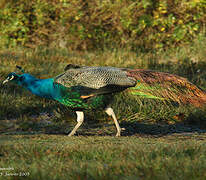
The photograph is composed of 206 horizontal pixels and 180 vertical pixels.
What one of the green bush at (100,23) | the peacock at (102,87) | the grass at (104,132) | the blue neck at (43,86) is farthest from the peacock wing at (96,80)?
the green bush at (100,23)

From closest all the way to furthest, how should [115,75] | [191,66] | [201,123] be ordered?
[115,75] < [201,123] < [191,66]

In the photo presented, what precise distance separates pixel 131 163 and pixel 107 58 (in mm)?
7076

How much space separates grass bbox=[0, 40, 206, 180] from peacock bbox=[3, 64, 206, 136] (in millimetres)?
368

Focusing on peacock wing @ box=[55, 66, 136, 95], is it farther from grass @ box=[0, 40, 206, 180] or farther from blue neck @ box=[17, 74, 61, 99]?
grass @ box=[0, 40, 206, 180]

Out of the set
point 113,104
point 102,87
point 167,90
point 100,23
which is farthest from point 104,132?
point 100,23

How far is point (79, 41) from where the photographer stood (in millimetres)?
12555

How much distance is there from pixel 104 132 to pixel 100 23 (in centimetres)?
678

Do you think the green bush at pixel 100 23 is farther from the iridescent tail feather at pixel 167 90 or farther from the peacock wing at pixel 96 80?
the peacock wing at pixel 96 80

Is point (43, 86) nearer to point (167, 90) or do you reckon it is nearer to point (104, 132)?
point (104, 132)

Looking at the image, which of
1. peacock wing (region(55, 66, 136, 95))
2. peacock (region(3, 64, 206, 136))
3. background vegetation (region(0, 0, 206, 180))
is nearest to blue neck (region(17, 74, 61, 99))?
peacock (region(3, 64, 206, 136))

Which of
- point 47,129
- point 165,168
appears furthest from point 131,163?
point 47,129

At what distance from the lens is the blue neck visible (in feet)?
18.4

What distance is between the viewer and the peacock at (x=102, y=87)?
218 inches

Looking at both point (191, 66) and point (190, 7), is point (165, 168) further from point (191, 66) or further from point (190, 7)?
point (190, 7)
